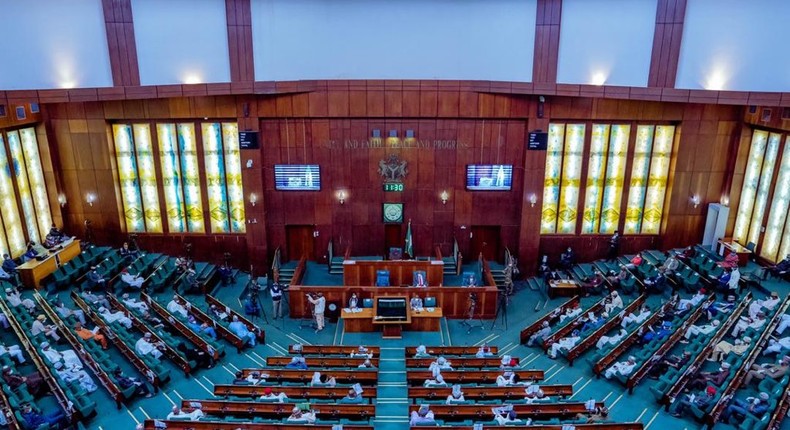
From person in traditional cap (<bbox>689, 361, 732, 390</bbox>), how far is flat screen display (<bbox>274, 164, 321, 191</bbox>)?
44.9 ft

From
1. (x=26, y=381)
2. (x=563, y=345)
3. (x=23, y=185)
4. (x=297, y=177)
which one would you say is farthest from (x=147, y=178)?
(x=563, y=345)

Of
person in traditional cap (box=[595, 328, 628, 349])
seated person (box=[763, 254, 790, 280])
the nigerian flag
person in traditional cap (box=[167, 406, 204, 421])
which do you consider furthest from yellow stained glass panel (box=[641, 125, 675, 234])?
person in traditional cap (box=[167, 406, 204, 421])

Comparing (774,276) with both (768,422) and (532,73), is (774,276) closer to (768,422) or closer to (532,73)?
(768,422)

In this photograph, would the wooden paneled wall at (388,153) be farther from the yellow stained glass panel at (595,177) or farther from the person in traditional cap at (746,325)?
the person in traditional cap at (746,325)

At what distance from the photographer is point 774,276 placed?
57.3ft

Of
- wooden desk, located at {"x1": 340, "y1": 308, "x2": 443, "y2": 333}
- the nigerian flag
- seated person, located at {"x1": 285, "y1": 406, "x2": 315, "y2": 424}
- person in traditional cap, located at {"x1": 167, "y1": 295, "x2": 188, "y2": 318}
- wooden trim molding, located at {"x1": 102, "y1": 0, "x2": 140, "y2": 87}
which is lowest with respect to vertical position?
wooden desk, located at {"x1": 340, "y1": 308, "x2": 443, "y2": 333}

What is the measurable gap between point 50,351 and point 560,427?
12.5 metres

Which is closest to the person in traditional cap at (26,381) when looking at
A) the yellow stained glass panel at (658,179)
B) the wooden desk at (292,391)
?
the wooden desk at (292,391)

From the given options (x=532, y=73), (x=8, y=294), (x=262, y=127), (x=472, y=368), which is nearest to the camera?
(x=472, y=368)

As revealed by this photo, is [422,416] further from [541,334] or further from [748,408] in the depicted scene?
[748,408]

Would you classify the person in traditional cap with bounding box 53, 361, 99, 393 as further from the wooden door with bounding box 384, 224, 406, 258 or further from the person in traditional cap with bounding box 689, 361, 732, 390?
the person in traditional cap with bounding box 689, 361, 732, 390

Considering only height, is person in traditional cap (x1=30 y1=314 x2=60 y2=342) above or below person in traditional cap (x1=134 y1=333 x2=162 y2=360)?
above

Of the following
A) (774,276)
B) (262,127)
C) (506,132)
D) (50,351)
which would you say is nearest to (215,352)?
(50,351)

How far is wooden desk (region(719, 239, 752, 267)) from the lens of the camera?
1852cm
